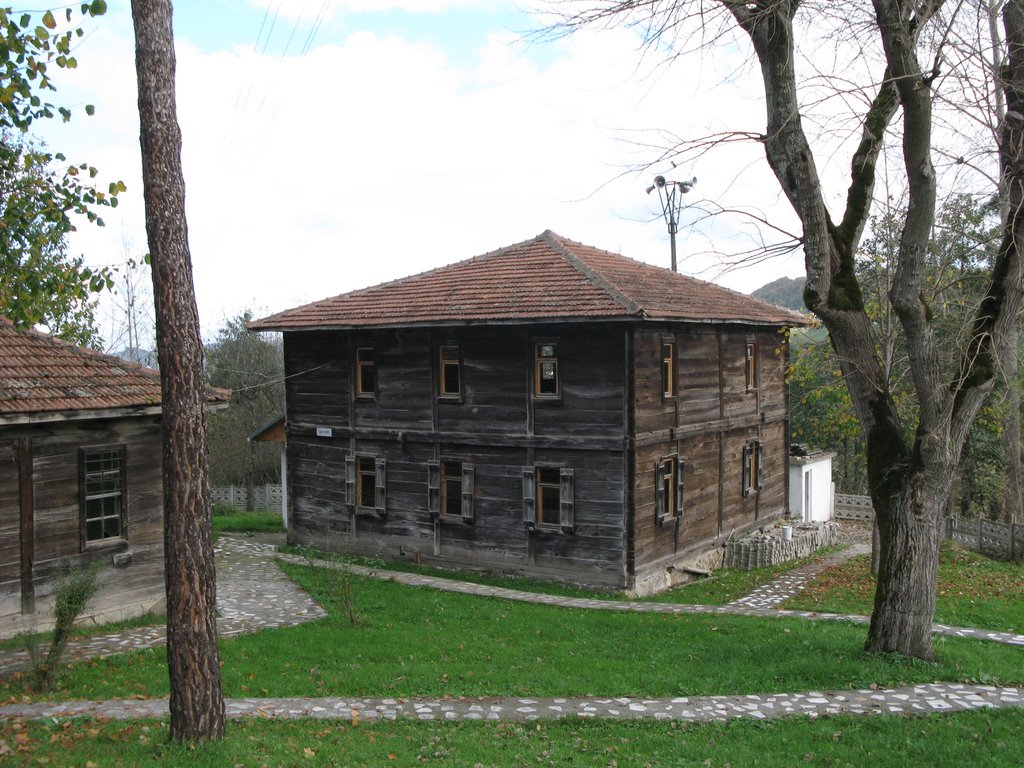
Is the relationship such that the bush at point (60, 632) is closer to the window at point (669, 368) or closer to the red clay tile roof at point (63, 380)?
the red clay tile roof at point (63, 380)

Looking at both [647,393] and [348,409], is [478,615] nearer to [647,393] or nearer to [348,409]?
[647,393]

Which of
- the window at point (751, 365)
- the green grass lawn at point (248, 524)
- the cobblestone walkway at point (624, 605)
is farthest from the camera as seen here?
the green grass lawn at point (248, 524)

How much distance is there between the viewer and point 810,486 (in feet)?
91.0

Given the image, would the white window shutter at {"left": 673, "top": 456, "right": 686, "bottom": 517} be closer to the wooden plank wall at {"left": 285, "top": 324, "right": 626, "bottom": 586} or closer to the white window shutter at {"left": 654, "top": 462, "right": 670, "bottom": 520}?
the white window shutter at {"left": 654, "top": 462, "right": 670, "bottom": 520}

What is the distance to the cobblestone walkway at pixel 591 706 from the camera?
29.1 ft

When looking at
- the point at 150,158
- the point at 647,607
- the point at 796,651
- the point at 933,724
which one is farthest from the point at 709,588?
the point at 150,158

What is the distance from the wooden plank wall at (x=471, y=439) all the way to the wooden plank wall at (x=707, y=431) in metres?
0.77

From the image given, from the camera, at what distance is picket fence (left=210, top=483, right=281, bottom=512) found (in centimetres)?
3766

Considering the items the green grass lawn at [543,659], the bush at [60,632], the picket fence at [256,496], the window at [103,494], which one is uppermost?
the window at [103,494]

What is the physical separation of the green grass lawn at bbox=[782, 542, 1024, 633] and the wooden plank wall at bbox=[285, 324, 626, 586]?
14.4 feet

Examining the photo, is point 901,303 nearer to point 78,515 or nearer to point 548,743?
point 548,743

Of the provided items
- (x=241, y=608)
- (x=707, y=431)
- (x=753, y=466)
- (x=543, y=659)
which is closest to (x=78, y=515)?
(x=241, y=608)

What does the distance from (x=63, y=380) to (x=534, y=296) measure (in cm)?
935

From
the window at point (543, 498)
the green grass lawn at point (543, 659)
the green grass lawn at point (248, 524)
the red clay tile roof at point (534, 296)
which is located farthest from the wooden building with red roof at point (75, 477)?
the green grass lawn at point (248, 524)
